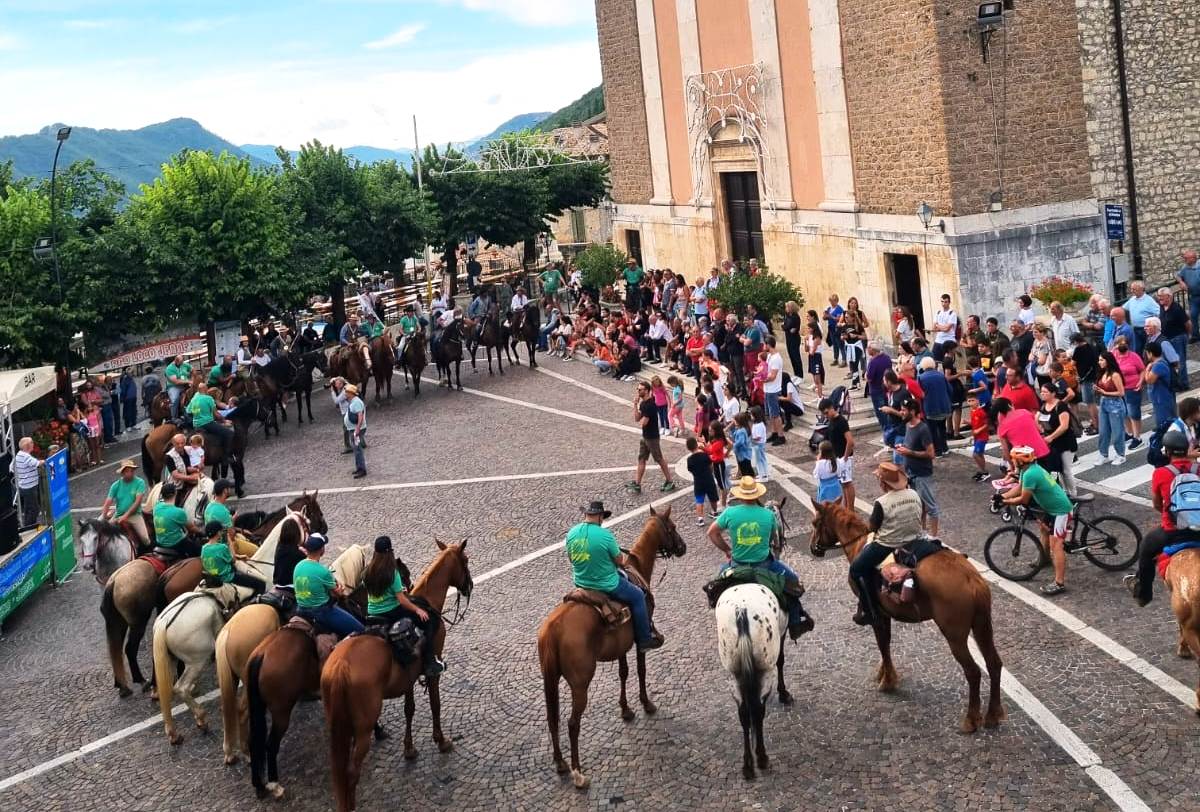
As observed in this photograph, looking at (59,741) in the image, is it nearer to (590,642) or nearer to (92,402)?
(590,642)

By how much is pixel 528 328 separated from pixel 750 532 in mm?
19535

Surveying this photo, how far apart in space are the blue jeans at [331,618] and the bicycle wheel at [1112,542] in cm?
714

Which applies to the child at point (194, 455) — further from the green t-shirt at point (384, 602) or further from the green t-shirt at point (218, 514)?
the green t-shirt at point (384, 602)

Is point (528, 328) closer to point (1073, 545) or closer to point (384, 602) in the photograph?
point (1073, 545)

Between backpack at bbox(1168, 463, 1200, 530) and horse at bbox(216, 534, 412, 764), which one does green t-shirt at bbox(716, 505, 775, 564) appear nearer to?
horse at bbox(216, 534, 412, 764)

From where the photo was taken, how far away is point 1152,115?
23375 millimetres

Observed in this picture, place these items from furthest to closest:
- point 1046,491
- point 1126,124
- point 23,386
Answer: point 1126,124
point 23,386
point 1046,491

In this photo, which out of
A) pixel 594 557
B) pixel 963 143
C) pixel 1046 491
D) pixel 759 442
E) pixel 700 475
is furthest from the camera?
pixel 963 143

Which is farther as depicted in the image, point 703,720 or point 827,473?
point 827,473

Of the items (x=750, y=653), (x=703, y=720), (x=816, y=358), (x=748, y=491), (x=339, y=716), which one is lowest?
(x=703, y=720)

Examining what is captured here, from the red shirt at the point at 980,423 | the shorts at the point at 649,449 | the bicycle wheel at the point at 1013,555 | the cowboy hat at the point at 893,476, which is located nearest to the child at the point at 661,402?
the shorts at the point at 649,449

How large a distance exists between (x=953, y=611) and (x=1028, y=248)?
14.8 metres

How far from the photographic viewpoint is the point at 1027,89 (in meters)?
22.5

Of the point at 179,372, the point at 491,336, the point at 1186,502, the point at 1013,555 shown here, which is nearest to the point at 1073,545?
the point at 1013,555
